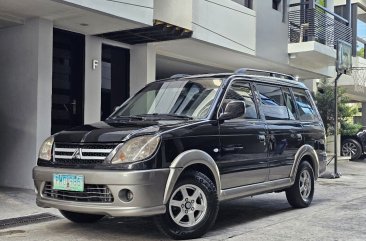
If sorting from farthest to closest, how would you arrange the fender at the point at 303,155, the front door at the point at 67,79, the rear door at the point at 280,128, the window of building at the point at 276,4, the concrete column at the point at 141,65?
the window of building at the point at 276,4, the concrete column at the point at 141,65, the front door at the point at 67,79, the fender at the point at 303,155, the rear door at the point at 280,128

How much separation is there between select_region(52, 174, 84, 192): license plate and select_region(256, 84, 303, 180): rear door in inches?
109

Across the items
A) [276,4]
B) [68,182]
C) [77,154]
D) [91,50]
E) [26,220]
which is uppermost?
[276,4]

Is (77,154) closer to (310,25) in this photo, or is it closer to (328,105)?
(310,25)

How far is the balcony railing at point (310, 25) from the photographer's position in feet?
51.9

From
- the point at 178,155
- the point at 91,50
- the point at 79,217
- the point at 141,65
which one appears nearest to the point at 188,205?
the point at 178,155

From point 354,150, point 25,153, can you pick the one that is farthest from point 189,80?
point 354,150

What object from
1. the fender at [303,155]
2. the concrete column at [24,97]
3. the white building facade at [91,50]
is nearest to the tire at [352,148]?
the white building facade at [91,50]

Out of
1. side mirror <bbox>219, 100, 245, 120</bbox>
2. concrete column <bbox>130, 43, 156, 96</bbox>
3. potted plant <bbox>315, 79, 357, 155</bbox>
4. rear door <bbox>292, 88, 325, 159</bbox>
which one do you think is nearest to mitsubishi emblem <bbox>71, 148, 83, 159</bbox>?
side mirror <bbox>219, 100, 245, 120</bbox>

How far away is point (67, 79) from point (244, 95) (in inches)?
188

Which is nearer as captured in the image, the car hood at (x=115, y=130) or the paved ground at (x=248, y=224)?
the car hood at (x=115, y=130)

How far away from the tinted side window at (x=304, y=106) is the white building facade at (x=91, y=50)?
312cm

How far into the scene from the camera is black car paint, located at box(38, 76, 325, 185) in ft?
17.5

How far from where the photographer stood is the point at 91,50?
35.0 feet

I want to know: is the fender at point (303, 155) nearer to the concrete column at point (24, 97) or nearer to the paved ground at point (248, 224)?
the paved ground at point (248, 224)
